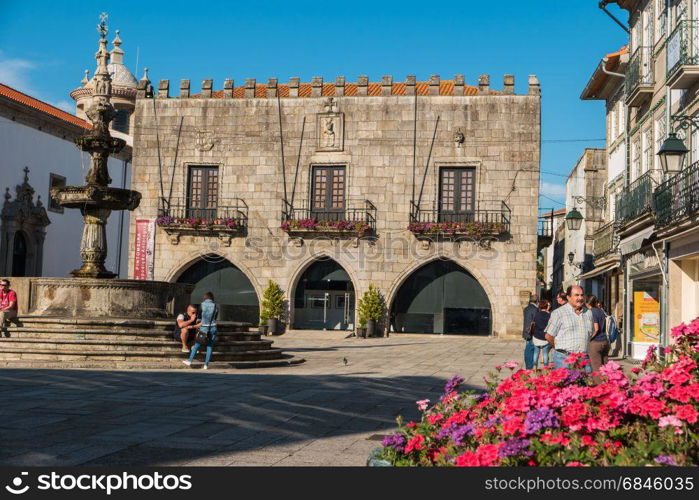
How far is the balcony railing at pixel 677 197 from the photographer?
48.5ft

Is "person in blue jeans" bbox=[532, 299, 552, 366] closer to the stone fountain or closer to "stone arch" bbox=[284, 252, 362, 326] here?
the stone fountain

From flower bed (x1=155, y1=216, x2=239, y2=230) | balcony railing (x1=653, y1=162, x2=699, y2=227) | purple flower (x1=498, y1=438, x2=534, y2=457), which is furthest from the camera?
flower bed (x1=155, y1=216, x2=239, y2=230)

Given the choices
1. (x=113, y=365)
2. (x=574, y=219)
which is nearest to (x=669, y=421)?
(x=113, y=365)

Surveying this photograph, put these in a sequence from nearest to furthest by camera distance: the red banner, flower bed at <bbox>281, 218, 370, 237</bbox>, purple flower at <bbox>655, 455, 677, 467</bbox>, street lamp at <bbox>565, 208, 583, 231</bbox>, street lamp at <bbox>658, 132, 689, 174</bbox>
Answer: purple flower at <bbox>655, 455, 677, 467</bbox>, street lamp at <bbox>658, 132, 689, 174</bbox>, street lamp at <bbox>565, 208, 583, 231</bbox>, flower bed at <bbox>281, 218, 370, 237</bbox>, the red banner

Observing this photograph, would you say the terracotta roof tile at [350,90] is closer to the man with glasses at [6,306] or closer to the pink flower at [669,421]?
the man with glasses at [6,306]

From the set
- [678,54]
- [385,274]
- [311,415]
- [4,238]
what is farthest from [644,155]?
[4,238]

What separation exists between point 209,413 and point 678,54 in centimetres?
1258

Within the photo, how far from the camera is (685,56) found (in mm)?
15531

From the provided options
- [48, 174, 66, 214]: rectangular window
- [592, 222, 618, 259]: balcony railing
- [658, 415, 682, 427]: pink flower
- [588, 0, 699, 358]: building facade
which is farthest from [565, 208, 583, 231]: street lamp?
→ [48, 174, 66, 214]: rectangular window

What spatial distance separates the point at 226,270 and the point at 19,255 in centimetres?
1152

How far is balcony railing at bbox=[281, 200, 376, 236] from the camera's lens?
29219 mm

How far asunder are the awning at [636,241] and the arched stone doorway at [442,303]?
32.4 ft

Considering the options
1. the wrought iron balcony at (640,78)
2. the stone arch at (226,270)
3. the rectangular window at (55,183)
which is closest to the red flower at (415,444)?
the wrought iron balcony at (640,78)

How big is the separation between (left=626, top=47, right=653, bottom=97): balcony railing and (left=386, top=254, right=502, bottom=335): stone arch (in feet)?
31.4
